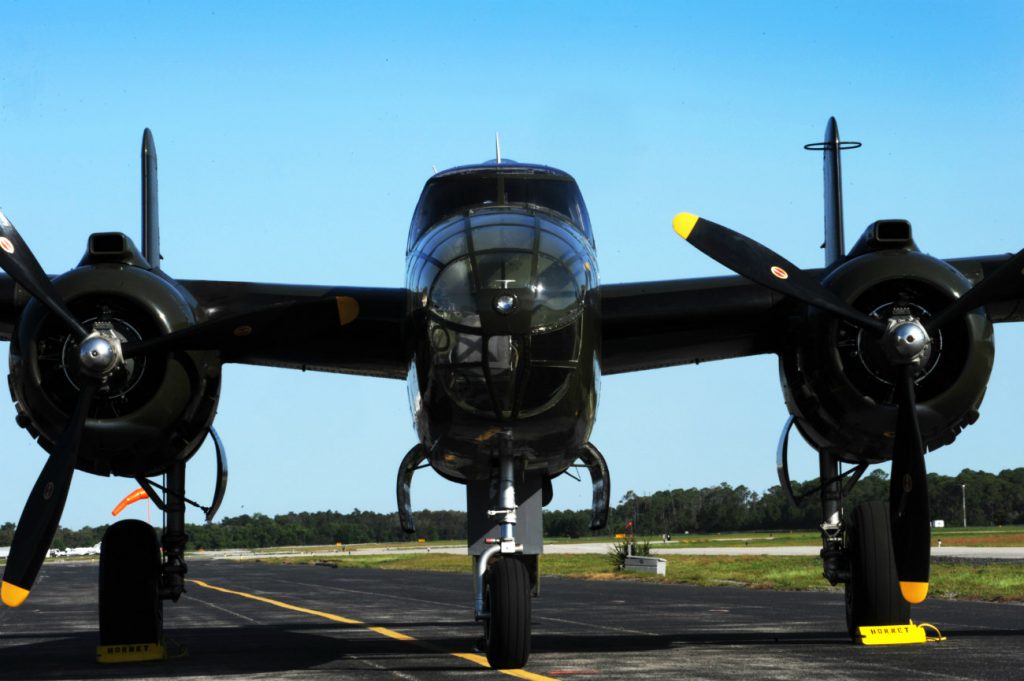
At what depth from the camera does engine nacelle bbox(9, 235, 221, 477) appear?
1372 centimetres

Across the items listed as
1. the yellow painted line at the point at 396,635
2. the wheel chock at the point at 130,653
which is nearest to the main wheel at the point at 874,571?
the yellow painted line at the point at 396,635

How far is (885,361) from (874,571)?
9.08 ft

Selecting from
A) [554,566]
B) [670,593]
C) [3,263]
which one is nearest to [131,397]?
[3,263]

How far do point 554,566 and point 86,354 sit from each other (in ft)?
156

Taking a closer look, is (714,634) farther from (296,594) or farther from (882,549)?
(296,594)

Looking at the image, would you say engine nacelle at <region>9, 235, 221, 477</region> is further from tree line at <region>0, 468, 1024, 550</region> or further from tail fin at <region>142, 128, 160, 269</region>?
tree line at <region>0, 468, 1024, 550</region>

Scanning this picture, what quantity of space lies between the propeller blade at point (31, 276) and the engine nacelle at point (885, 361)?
773cm

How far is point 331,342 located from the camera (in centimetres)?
1576

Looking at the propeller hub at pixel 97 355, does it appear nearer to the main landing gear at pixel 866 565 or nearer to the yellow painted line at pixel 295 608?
the main landing gear at pixel 866 565

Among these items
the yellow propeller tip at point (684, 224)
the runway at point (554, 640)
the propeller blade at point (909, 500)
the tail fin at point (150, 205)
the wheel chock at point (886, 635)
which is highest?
the tail fin at point (150, 205)

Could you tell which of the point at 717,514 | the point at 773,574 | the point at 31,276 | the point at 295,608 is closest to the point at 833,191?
the point at 31,276

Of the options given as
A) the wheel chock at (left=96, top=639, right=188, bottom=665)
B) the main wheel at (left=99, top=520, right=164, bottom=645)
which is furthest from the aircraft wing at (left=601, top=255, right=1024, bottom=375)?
the wheel chock at (left=96, top=639, right=188, bottom=665)

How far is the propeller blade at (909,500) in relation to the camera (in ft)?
43.4

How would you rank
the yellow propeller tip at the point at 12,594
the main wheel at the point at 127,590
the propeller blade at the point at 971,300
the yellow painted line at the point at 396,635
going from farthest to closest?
the main wheel at the point at 127,590 < the propeller blade at the point at 971,300 < the yellow propeller tip at the point at 12,594 < the yellow painted line at the point at 396,635
